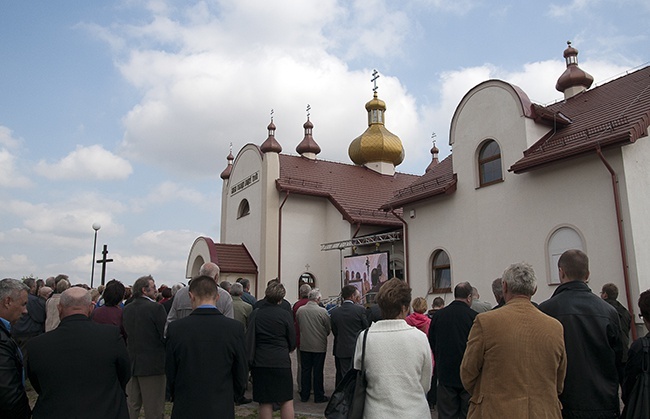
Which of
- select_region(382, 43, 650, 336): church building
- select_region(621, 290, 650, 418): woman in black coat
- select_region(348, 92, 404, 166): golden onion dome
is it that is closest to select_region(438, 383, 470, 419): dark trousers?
select_region(621, 290, 650, 418): woman in black coat

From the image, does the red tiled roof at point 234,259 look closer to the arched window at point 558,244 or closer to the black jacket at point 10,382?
the arched window at point 558,244

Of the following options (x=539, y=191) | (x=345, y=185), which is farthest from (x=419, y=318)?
(x=345, y=185)

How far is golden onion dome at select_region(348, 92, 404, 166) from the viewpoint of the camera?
99.7 ft

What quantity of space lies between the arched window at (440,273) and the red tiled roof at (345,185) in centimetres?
603

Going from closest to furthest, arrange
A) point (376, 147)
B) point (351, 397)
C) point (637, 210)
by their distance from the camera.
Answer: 1. point (351, 397)
2. point (637, 210)
3. point (376, 147)

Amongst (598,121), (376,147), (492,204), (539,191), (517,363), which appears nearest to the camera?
(517,363)

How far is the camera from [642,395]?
11.9 ft

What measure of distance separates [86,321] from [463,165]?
560 inches

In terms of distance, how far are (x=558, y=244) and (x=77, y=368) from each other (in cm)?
1224

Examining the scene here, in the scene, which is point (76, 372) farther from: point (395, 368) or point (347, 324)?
point (347, 324)

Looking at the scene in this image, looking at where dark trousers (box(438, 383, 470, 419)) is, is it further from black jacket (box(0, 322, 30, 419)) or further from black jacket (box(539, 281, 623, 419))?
black jacket (box(0, 322, 30, 419))

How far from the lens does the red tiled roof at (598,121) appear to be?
12.2 m

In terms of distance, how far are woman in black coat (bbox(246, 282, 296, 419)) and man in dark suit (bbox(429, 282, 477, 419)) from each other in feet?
5.41

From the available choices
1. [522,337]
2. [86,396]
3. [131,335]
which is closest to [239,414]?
[131,335]
